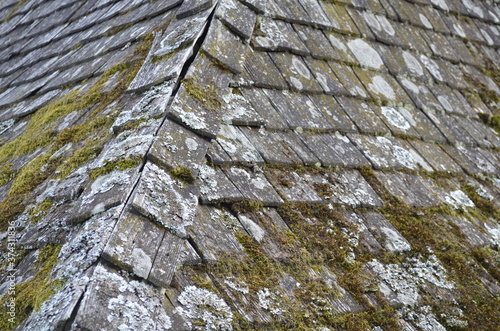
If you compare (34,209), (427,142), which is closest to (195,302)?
(34,209)

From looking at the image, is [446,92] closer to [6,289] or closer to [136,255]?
[136,255]

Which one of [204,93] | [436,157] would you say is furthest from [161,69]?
[436,157]

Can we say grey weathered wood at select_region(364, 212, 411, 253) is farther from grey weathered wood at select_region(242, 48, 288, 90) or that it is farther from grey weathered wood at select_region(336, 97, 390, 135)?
grey weathered wood at select_region(242, 48, 288, 90)

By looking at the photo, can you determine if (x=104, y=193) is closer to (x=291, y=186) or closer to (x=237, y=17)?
(x=291, y=186)

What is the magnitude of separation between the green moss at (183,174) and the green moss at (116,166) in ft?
0.47

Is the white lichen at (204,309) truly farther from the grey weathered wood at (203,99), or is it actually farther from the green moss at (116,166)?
the grey weathered wood at (203,99)

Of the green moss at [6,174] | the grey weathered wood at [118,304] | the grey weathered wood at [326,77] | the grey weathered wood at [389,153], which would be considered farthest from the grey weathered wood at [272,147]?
the green moss at [6,174]

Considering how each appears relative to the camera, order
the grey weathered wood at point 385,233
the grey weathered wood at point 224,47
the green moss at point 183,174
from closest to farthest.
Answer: the green moss at point 183,174 → the grey weathered wood at point 385,233 → the grey weathered wood at point 224,47

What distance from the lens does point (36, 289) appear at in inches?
64.9

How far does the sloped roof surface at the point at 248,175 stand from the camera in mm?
1678

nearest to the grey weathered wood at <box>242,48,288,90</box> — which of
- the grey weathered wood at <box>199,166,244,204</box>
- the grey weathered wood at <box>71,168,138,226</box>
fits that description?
the grey weathered wood at <box>199,166,244,204</box>

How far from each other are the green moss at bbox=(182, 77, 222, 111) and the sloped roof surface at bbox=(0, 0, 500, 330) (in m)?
0.01

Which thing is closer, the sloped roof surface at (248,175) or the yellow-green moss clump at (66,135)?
the sloped roof surface at (248,175)

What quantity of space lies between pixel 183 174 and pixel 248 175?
0.39 meters
